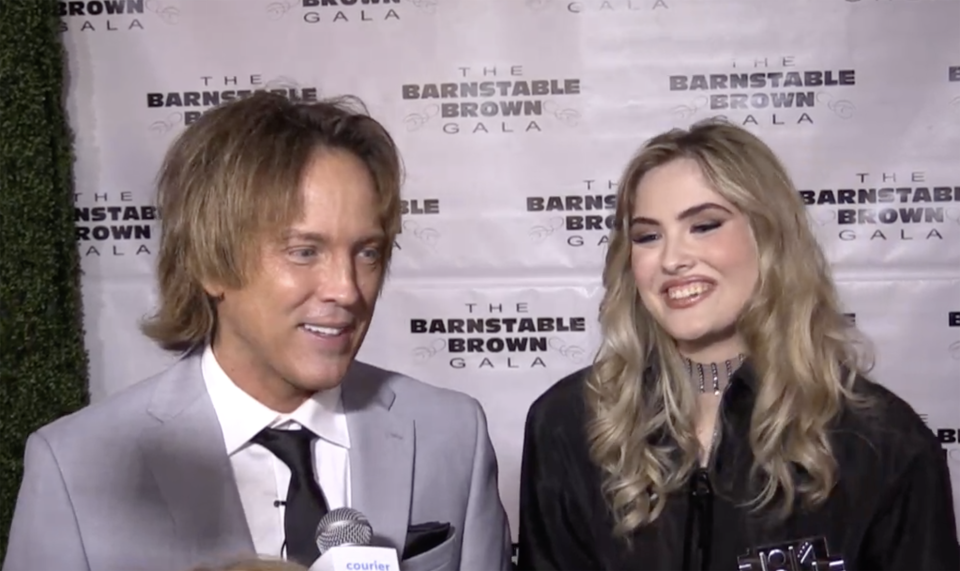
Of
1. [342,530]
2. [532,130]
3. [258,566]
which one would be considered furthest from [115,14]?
[258,566]

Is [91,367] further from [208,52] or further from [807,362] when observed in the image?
[807,362]

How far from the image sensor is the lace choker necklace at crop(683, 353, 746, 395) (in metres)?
1.85

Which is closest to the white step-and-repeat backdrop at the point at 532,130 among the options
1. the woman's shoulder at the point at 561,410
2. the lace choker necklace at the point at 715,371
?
the woman's shoulder at the point at 561,410

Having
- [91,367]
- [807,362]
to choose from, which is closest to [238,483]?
[807,362]

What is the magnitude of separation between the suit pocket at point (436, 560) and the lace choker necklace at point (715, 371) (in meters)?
0.59

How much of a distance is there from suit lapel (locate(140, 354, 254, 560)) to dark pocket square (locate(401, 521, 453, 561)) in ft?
0.84

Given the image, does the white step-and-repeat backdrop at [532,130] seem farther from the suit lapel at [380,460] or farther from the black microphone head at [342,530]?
the black microphone head at [342,530]

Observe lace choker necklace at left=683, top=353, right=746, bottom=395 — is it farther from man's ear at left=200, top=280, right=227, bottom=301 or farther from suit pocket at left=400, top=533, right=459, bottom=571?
man's ear at left=200, top=280, right=227, bottom=301

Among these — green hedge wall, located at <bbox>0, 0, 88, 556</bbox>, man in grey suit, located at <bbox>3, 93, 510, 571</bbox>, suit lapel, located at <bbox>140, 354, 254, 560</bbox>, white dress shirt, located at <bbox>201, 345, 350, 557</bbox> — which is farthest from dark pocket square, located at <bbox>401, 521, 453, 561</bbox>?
green hedge wall, located at <bbox>0, 0, 88, 556</bbox>

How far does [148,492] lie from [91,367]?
1552 mm

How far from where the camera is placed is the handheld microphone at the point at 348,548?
113cm

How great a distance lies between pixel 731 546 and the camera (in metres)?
1.72

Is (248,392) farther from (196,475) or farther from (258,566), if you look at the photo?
(258,566)

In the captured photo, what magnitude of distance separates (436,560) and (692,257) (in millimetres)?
693
